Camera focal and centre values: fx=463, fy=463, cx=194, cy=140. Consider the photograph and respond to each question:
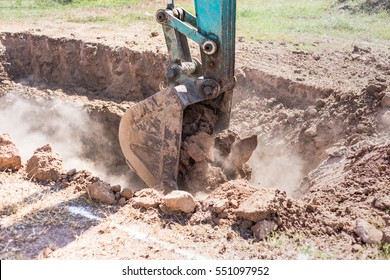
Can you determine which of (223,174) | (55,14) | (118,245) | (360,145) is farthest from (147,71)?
(55,14)

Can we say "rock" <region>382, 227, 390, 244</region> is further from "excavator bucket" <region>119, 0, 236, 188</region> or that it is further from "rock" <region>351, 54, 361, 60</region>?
"rock" <region>351, 54, 361, 60</region>

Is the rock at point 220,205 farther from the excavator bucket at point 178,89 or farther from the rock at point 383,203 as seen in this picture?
the rock at point 383,203

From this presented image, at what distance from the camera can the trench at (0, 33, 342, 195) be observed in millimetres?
6312

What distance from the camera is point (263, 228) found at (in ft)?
12.5

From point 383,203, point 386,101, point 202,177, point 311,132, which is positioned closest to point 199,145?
point 202,177

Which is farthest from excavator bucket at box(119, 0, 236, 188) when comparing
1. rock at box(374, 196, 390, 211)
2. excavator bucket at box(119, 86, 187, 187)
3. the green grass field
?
the green grass field

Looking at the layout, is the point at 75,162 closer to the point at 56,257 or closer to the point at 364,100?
the point at 56,257

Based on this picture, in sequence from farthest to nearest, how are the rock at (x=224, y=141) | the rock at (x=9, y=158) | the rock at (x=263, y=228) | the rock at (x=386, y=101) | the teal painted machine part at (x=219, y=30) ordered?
the rock at (x=386, y=101)
the rock at (x=224, y=141)
the rock at (x=9, y=158)
the teal painted machine part at (x=219, y=30)
the rock at (x=263, y=228)

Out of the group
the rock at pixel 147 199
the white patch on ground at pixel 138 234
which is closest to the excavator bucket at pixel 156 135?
the rock at pixel 147 199

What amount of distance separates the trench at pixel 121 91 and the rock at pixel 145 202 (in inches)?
73.6

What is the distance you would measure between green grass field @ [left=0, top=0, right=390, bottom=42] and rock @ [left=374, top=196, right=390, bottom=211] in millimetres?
5523

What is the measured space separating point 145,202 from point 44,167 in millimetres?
1292

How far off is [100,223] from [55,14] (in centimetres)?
1029

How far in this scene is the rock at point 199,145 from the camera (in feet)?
16.5
